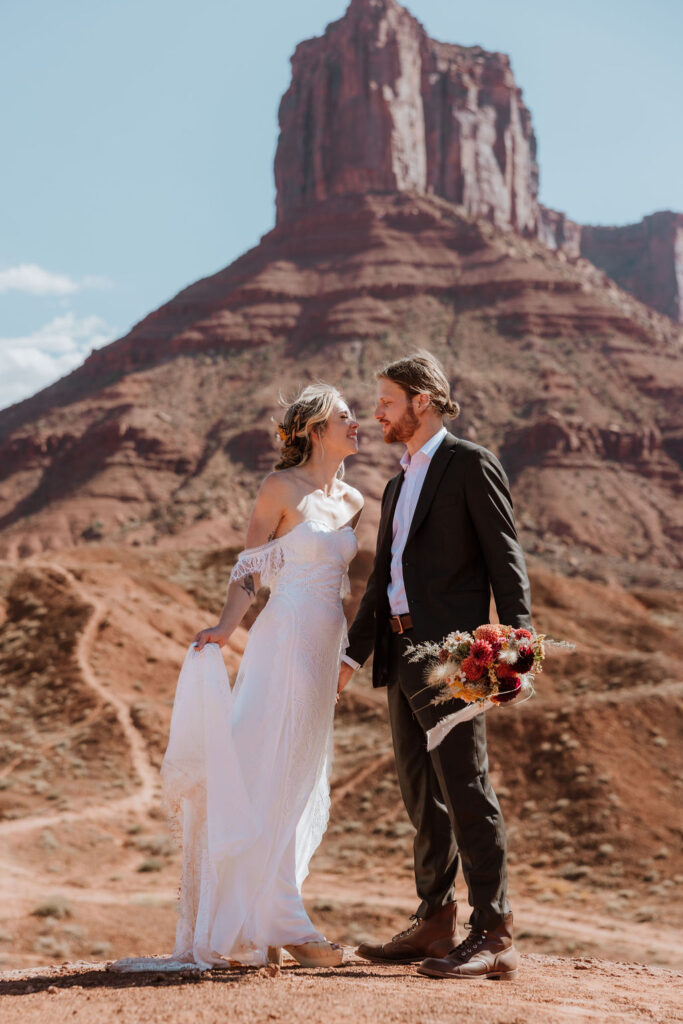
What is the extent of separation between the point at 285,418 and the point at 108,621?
53.5 feet

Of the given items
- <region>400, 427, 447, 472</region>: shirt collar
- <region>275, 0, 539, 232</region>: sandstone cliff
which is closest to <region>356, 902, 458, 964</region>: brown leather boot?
<region>400, 427, 447, 472</region>: shirt collar

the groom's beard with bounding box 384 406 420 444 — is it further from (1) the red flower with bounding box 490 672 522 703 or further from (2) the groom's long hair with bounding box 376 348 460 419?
(1) the red flower with bounding box 490 672 522 703

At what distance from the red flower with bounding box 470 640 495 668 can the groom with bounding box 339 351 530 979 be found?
15.8 inches

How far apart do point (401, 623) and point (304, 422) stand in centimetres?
115

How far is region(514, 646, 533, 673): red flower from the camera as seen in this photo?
4.16 m

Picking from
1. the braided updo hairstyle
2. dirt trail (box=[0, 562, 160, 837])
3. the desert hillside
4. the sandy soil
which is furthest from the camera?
dirt trail (box=[0, 562, 160, 837])

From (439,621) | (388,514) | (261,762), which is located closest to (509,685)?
(439,621)

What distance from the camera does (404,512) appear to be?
16.0 feet

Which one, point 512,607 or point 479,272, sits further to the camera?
point 479,272

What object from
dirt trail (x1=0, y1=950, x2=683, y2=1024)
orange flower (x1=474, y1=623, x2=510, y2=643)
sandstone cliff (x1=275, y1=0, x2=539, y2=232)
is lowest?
dirt trail (x1=0, y1=950, x2=683, y2=1024)

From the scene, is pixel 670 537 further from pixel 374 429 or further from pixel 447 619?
pixel 447 619

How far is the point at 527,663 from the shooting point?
4.18 metres

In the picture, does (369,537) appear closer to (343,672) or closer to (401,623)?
(343,672)

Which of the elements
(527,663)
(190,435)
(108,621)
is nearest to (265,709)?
(527,663)
